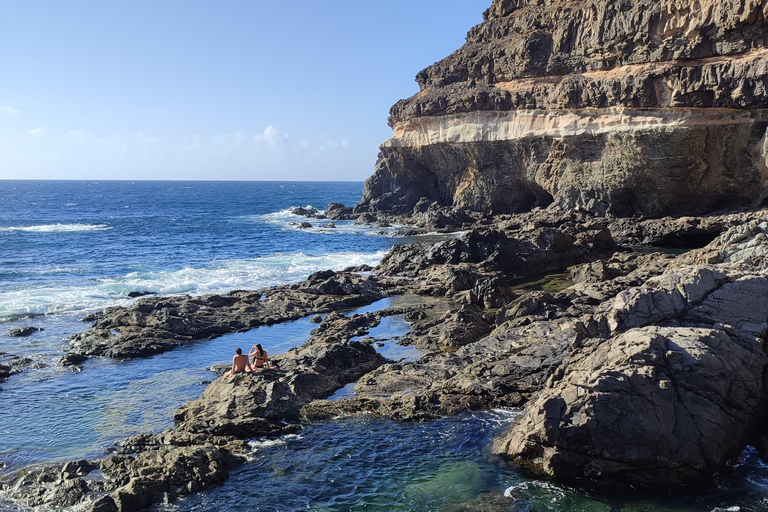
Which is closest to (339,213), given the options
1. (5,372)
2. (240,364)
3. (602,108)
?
(602,108)

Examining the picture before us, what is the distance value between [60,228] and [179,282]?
4211 centimetres

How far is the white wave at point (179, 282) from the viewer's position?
30891mm

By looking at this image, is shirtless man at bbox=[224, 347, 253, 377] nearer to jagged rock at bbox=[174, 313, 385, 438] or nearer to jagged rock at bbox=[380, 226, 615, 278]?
jagged rock at bbox=[174, 313, 385, 438]

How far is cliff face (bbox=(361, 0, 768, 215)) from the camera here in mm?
41094

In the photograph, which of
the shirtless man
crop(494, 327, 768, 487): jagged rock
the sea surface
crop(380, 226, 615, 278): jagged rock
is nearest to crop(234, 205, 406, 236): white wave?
crop(380, 226, 615, 278): jagged rock

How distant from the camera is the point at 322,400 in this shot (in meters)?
16.9

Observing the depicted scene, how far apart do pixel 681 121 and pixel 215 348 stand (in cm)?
3620

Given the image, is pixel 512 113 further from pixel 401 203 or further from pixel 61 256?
pixel 61 256

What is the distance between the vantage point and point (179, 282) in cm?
3716

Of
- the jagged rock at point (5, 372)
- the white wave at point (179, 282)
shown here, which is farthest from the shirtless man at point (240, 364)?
the white wave at point (179, 282)

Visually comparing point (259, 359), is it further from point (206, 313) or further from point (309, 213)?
point (309, 213)

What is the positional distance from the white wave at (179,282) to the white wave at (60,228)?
31.6 m

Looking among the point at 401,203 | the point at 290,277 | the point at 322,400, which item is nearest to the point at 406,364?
the point at 322,400

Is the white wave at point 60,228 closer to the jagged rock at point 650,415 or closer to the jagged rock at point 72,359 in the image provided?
the jagged rock at point 72,359
